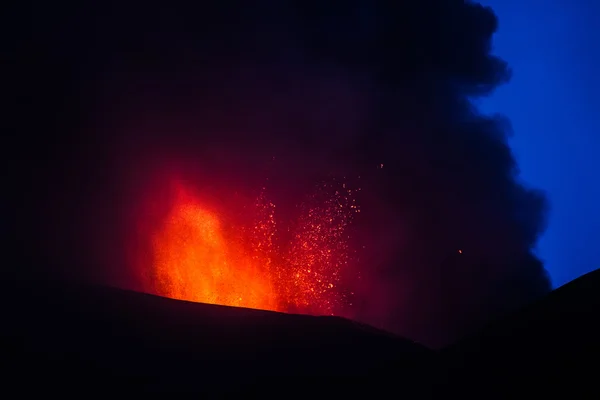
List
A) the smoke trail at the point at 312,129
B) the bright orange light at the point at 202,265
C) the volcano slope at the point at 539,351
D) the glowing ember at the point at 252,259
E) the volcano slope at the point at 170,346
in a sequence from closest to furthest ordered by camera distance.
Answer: the volcano slope at the point at 539,351 → the volcano slope at the point at 170,346 → the bright orange light at the point at 202,265 → the glowing ember at the point at 252,259 → the smoke trail at the point at 312,129

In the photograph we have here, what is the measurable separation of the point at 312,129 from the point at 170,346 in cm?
1339

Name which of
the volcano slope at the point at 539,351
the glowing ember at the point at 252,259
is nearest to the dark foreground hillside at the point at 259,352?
the volcano slope at the point at 539,351

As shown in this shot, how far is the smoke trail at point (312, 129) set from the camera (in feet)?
54.7

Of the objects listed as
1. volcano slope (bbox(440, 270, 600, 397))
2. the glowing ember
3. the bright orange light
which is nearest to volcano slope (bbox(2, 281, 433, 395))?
volcano slope (bbox(440, 270, 600, 397))

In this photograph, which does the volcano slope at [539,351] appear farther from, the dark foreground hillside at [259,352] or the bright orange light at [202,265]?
the bright orange light at [202,265]

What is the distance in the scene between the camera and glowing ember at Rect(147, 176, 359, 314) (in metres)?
15.2

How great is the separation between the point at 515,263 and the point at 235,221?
1407cm

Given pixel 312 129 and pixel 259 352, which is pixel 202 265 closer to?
pixel 312 129

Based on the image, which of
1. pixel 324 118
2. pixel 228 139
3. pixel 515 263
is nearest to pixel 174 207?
pixel 228 139

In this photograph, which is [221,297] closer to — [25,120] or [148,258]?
[148,258]

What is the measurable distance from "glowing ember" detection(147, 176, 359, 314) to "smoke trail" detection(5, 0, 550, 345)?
1.07 meters

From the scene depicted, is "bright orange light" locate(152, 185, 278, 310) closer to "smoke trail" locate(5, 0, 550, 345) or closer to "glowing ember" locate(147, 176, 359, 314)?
"glowing ember" locate(147, 176, 359, 314)

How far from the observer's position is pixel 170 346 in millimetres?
7023

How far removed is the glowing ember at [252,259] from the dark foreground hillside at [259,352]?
22.0 ft
